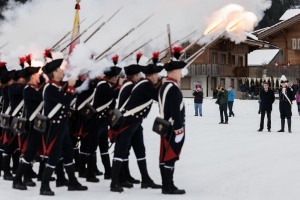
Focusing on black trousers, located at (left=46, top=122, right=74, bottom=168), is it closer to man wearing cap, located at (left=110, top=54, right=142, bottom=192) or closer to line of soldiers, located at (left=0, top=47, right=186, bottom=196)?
line of soldiers, located at (left=0, top=47, right=186, bottom=196)

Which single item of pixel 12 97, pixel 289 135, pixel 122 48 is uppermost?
pixel 122 48

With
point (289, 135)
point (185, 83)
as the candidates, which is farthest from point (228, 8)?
point (185, 83)

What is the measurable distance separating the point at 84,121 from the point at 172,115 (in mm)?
2037

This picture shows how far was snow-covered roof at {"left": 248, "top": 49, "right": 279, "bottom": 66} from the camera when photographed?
6510 centimetres

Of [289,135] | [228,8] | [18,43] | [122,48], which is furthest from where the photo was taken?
[289,135]

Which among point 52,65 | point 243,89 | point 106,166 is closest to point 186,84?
point 243,89

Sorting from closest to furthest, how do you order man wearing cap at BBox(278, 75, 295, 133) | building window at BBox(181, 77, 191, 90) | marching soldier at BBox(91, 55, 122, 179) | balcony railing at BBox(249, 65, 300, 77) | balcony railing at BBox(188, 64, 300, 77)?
marching soldier at BBox(91, 55, 122, 179) → man wearing cap at BBox(278, 75, 295, 133) → balcony railing at BBox(249, 65, 300, 77) → balcony railing at BBox(188, 64, 300, 77) → building window at BBox(181, 77, 191, 90)

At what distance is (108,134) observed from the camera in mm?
10680

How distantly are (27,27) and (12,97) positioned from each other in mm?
8336

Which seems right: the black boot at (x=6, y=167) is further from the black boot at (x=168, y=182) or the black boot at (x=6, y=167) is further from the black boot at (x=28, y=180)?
the black boot at (x=168, y=182)

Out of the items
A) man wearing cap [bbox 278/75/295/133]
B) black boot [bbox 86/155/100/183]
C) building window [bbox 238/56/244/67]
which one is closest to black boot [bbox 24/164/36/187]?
black boot [bbox 86/155/100/183]

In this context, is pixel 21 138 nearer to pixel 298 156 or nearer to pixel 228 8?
pixel 228 8

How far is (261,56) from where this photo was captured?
6781 cm

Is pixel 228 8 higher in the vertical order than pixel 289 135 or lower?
higher
